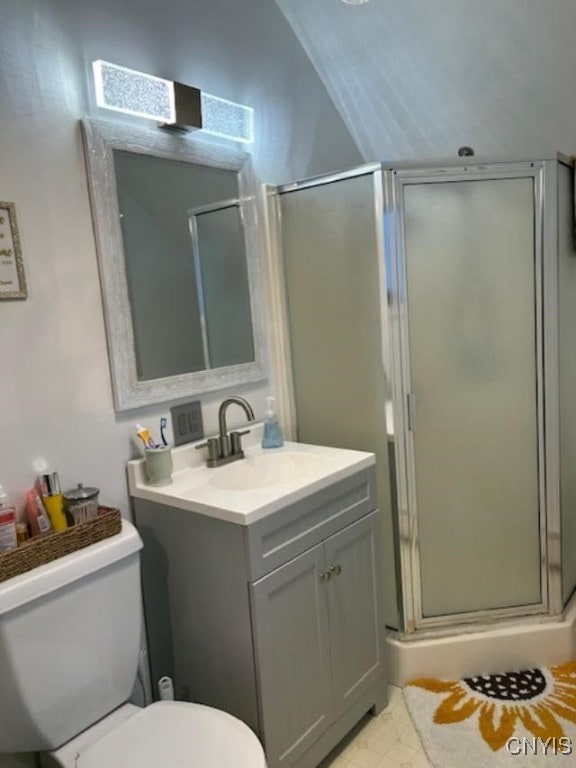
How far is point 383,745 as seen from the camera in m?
1.75

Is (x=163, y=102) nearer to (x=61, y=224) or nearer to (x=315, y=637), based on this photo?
(x=61, y=224)

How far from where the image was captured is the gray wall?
1406 millimetres

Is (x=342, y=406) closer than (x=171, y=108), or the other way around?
(x=171, y=108)

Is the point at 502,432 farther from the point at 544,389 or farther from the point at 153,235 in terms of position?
the point at 153,235

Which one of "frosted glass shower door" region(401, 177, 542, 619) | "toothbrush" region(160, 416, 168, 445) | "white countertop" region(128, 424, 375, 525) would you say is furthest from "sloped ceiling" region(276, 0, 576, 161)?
"toothbrush" region(160, 416, 168, 445)

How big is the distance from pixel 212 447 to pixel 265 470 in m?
0.21

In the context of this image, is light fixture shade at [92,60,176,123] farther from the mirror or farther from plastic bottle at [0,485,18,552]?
plastic bottle at [0,485,18,552]

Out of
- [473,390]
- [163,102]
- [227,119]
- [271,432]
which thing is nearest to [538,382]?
[473,390]

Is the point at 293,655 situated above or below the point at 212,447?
below

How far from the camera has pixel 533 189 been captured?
188cm

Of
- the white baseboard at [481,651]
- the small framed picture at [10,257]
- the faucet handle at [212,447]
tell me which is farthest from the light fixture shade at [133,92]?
the white baseboard at [481,651]

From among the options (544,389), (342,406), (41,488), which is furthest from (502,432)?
(41,488)

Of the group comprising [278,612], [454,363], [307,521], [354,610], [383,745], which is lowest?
[383,745]

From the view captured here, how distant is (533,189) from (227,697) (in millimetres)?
1843
